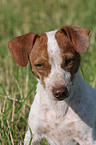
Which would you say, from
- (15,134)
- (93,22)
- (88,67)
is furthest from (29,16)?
(15,134)

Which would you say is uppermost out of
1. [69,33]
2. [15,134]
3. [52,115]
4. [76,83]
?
[69,33]

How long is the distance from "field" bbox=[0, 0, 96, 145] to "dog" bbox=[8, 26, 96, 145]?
0.47 meters

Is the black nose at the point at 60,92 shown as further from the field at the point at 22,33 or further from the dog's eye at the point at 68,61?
the field at the point at 22,33

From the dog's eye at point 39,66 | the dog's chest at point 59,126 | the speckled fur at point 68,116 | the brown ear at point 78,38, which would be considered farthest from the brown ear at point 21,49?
the dog's chest at point 59,126

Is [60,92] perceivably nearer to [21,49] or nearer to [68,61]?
[68,61]

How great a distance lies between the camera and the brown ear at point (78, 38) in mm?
3158

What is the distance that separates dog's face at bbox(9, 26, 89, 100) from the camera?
3068mm

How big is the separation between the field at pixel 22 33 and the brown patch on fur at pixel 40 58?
2.55ft

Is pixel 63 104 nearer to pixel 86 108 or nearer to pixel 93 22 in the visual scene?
pixel 86 108

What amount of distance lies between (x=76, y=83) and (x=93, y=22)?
12.5 ft

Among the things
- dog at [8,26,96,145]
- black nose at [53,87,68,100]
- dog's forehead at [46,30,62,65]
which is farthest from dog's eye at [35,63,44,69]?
black nose at [53,87,68,100]

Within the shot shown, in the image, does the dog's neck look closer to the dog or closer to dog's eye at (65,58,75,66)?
the dog

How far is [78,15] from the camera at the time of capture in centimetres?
769

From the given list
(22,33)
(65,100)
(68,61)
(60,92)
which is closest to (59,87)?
(60,92)
